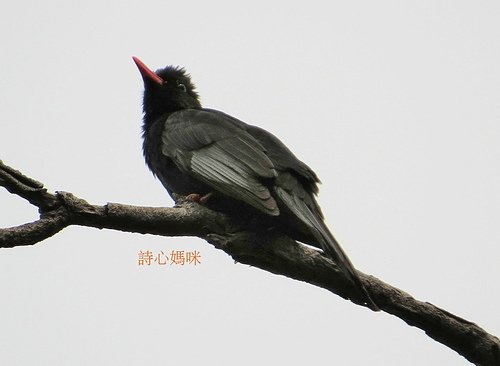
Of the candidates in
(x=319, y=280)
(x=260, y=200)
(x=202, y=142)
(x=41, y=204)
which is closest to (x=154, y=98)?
(x=202, y=142)

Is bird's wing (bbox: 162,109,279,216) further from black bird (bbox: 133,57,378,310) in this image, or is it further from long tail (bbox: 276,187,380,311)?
long tail (bbox: 276,187,380,311)

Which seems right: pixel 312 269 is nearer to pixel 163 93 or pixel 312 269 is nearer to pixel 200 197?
pixel 200 197

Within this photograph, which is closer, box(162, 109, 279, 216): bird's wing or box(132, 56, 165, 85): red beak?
box(162, 109, 279, 216): bird's wing

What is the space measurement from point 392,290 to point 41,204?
1869 mm

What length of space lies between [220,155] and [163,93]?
62.6 inches

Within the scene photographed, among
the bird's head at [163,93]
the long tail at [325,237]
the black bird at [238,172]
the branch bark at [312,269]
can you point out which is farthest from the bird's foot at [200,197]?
the bird's head at [163,93]

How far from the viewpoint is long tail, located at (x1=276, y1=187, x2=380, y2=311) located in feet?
11.8

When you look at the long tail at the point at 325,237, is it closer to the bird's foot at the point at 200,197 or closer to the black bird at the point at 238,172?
the black bird at the point at 238,172

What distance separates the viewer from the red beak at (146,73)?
6.09m

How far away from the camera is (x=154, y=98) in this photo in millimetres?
6047

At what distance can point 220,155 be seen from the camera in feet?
15.4

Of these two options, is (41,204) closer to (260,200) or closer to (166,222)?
(166,222)

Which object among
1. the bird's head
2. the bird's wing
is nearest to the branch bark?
the bird's wing

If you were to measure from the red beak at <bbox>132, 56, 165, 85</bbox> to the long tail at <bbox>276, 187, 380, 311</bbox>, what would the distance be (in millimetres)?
2176
